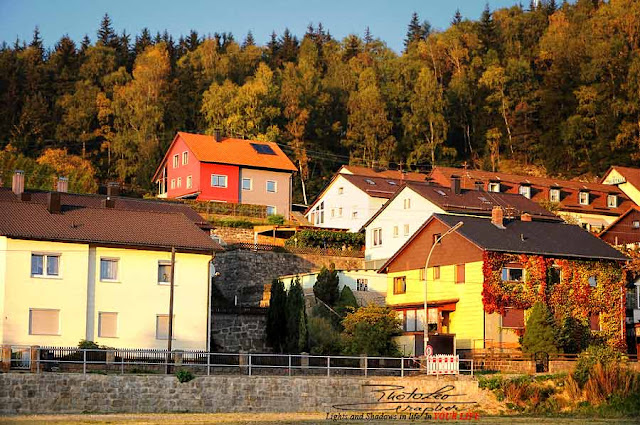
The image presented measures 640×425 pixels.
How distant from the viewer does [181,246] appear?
48.7 meters

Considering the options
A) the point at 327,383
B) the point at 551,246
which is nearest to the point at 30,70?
the point at 551,246

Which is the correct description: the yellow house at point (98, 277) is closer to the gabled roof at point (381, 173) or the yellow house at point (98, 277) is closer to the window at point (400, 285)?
the window at point (400, 285)

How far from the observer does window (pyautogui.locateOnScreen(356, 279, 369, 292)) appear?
6081cm

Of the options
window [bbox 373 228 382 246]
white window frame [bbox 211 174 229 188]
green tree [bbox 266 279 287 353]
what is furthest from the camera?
white window frame [bbox 211 174 229 188]

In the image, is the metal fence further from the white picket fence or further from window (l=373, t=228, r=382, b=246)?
window (l=373, t=228, r=382, b=246)

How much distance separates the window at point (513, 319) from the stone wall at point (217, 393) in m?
8.97

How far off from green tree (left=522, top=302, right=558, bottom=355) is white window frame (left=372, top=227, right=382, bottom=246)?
872 inches

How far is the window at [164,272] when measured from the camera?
160ft

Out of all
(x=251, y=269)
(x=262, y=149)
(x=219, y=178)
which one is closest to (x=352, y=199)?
(x=262, y=149)

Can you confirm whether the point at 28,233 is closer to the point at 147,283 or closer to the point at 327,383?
the point at 147,283

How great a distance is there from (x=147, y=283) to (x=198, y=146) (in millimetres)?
41215

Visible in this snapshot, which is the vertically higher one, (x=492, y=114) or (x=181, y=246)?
(x=492, y=114)

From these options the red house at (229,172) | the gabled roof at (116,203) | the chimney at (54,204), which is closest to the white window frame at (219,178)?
the red house at (229,172)

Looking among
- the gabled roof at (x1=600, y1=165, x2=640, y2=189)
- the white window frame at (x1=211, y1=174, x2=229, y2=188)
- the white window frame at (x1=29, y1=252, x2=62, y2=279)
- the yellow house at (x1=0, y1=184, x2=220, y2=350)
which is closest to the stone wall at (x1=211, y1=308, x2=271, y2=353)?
the yellow house at (x1=0, y1=184, x2=220, y2=350)
